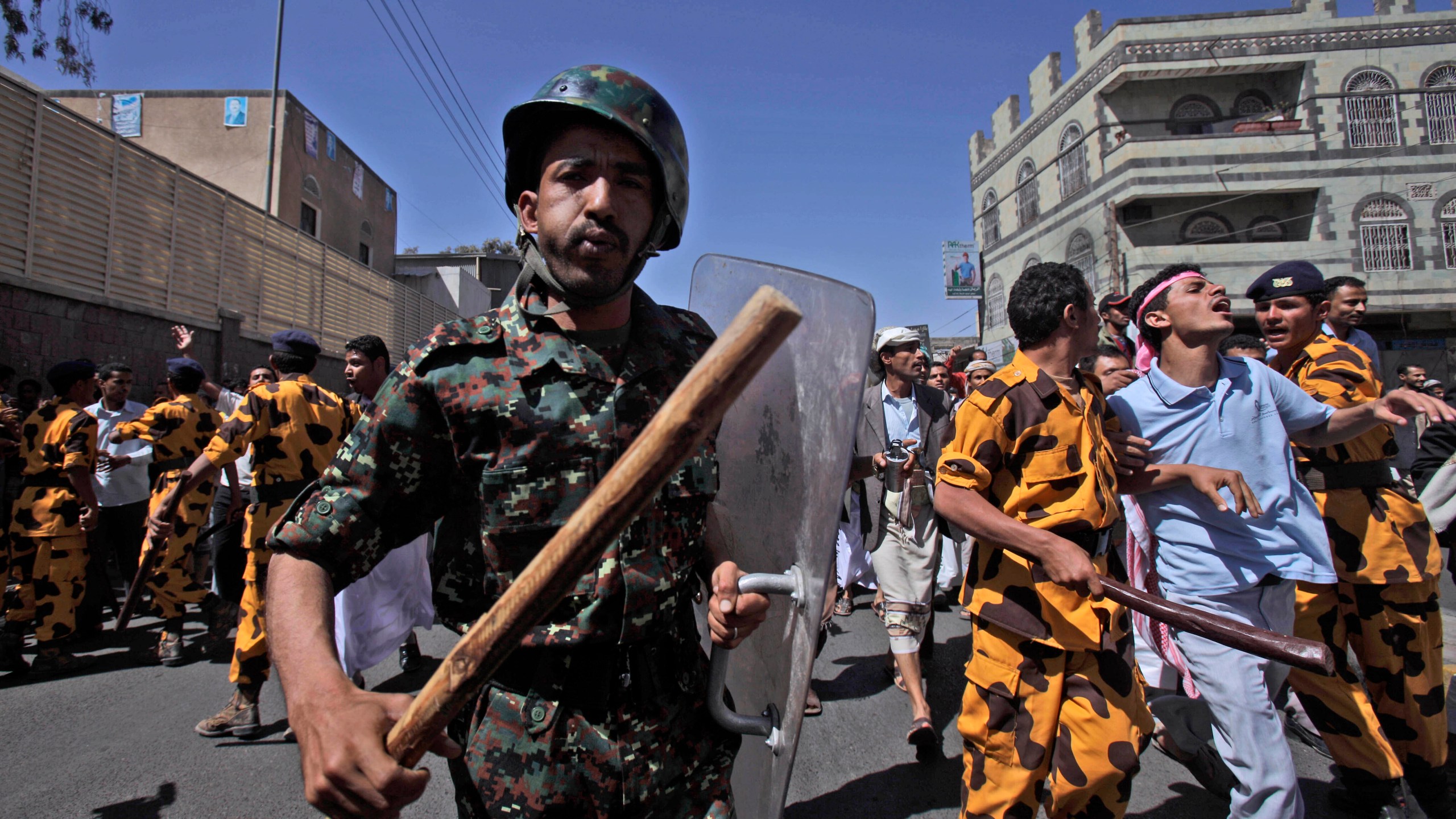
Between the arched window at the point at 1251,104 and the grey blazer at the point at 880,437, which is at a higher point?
the arched window at the point at 1251,104

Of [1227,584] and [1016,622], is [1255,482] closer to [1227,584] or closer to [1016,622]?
[1227,584]

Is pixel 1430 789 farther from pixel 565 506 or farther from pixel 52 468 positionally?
pixel 52 468

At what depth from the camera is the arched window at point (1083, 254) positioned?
81.7ft

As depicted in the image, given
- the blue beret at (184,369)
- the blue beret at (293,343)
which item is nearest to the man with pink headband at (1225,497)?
the blue beret at (293,343)

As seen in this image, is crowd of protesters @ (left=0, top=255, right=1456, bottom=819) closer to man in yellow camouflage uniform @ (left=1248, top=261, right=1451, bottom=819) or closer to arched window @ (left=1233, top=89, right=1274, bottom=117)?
man in yellow camouflage uniform @ (left=1248, top=261, right=1451, bottom=819)

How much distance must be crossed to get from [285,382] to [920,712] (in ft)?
12.9

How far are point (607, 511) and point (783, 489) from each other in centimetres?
56

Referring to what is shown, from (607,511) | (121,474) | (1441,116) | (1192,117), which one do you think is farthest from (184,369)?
(1441,116)

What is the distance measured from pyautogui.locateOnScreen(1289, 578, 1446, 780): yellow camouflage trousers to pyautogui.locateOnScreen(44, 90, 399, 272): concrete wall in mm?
20360

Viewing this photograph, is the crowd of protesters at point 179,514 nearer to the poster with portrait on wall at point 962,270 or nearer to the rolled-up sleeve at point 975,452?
the rolled-up sleeve at point 975,452

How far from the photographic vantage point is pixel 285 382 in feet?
13.9

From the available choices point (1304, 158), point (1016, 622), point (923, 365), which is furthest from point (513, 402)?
point (1304, 158)

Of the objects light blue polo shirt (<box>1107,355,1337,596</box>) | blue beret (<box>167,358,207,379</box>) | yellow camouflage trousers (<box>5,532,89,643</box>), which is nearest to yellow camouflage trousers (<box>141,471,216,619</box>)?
yellow camouflage trousers (<box>5,532,89,643</box>)

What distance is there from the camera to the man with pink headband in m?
2.38
